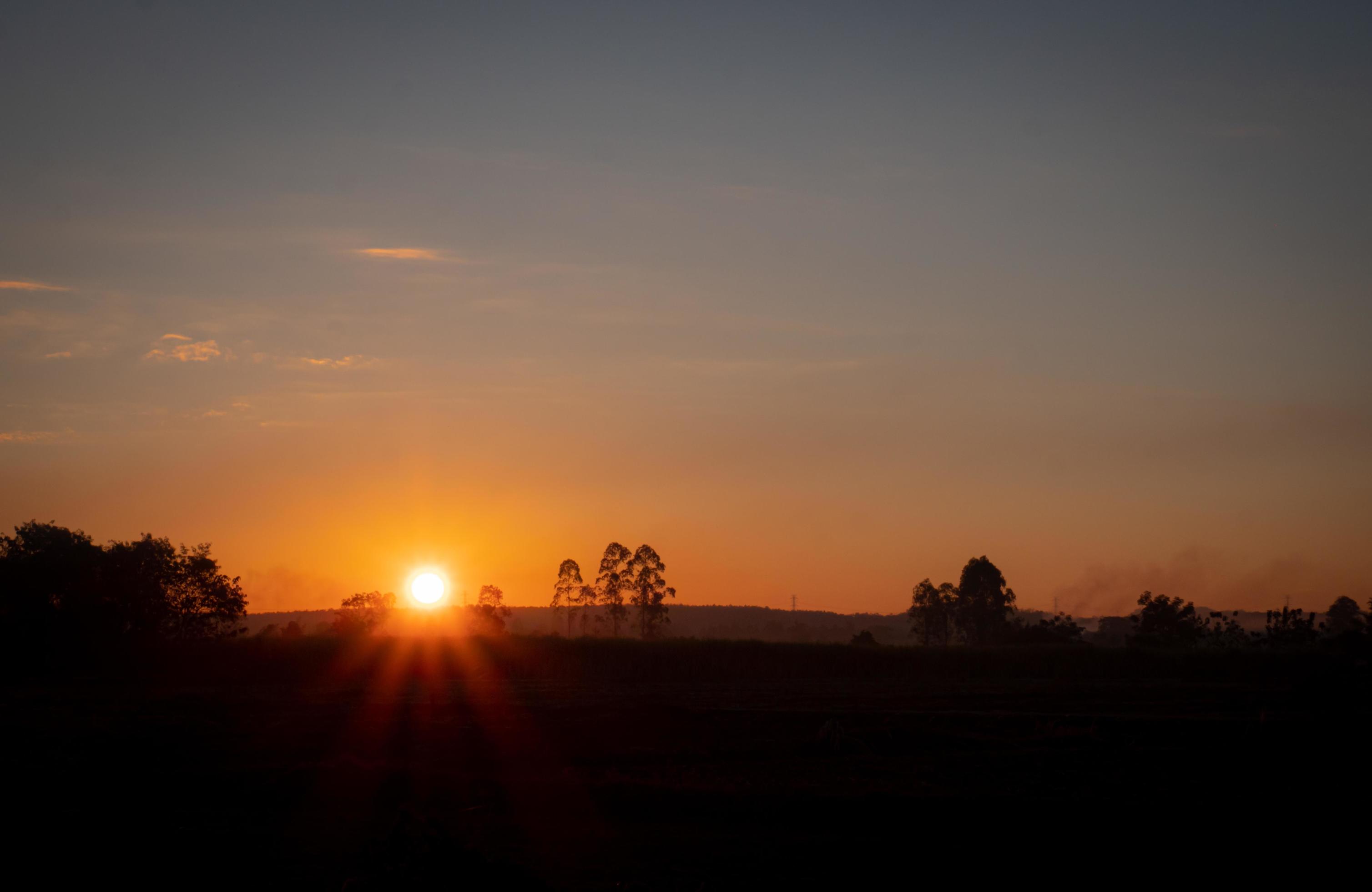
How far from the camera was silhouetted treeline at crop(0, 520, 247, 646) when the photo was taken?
61.9 m

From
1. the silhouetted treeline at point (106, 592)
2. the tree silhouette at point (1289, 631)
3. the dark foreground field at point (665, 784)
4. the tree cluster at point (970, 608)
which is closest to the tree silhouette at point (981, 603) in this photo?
the tree cluster at point (970, 608)

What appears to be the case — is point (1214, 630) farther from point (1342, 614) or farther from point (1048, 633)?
point (1342, 614)

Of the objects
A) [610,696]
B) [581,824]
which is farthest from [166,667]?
[581,824]

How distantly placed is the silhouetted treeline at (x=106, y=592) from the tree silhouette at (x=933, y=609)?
7414 cm

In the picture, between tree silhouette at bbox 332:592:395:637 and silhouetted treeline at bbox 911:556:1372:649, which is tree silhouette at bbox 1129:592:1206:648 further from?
tree silhouette at bbox 332:592:395:637

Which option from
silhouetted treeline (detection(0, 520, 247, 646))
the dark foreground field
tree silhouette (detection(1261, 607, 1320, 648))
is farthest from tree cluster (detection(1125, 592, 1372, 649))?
silhouetted treeline (detection(0, 520, 247, 646))

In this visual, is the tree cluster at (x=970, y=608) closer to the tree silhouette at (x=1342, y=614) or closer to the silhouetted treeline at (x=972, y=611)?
the silhouetted treeline at (x=972, y=611)

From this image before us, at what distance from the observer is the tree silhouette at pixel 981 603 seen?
107125 millimetres

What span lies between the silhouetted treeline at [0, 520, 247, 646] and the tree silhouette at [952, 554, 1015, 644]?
250 feet

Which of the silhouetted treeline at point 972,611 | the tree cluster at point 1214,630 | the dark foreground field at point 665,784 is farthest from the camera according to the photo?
the silhouetted treeline at point 972,611

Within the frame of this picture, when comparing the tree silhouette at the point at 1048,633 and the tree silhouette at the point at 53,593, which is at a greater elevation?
the tree silhouette at the point at 53,593

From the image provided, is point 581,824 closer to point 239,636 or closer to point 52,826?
point 52,826

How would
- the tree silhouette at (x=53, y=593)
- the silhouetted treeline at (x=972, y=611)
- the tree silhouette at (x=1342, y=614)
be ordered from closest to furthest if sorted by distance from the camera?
the tree silhouette at (x=53, y=593)
the silhouetted treeline at (x=972, y=611)
the tree silhouette at (x=1342, y=614)

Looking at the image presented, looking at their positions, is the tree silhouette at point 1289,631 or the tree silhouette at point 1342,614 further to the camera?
the tree silhouette at point 1342,614
